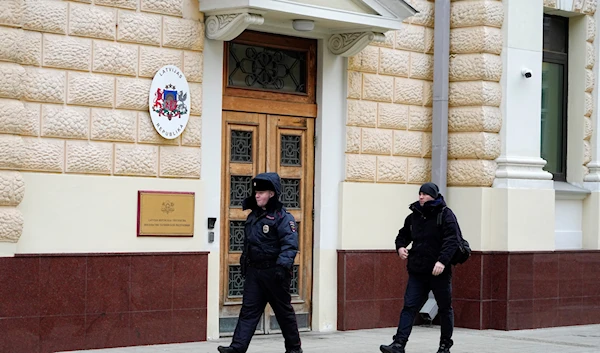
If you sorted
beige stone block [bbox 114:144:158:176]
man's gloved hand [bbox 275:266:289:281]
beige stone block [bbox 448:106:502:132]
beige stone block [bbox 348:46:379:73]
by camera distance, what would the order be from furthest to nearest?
1. beige stone block [bbox 448:106:502:132]
2. beige stone block [bbox 348:46:379:73]
3. beige stone block [bbox 114:144:158:176]
4. man's gloved hand [bbox 275:266:289:281]

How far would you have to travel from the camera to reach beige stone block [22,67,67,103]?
1212 centimetres

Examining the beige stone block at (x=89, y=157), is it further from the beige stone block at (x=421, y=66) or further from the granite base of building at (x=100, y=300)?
the beige stone block at (x=421, y=66)

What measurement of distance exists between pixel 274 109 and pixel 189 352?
3.51m

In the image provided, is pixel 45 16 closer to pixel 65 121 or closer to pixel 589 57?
pixel 65 121

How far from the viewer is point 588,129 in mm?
17406

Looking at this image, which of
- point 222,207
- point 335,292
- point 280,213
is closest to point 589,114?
point 335,292

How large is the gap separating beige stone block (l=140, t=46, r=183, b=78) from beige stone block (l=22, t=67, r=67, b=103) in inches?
40.6

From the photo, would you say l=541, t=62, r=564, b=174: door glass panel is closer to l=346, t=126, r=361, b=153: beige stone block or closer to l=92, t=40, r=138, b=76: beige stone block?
l=346, t=126, r=361, b=153: beige stone block

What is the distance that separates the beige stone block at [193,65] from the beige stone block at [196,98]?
70 millimetres

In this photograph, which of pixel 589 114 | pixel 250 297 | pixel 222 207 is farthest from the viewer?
pixel 589 114

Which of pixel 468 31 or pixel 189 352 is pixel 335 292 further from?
pixel 468 31

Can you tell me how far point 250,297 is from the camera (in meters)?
11.7

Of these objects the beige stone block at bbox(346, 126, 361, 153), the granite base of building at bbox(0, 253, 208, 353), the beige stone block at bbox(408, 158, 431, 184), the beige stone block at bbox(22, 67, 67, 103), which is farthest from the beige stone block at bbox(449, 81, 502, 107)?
the beige stone block at bbox(22, 67, 67, 103)

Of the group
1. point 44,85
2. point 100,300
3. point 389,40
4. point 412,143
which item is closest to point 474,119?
point 412,143
